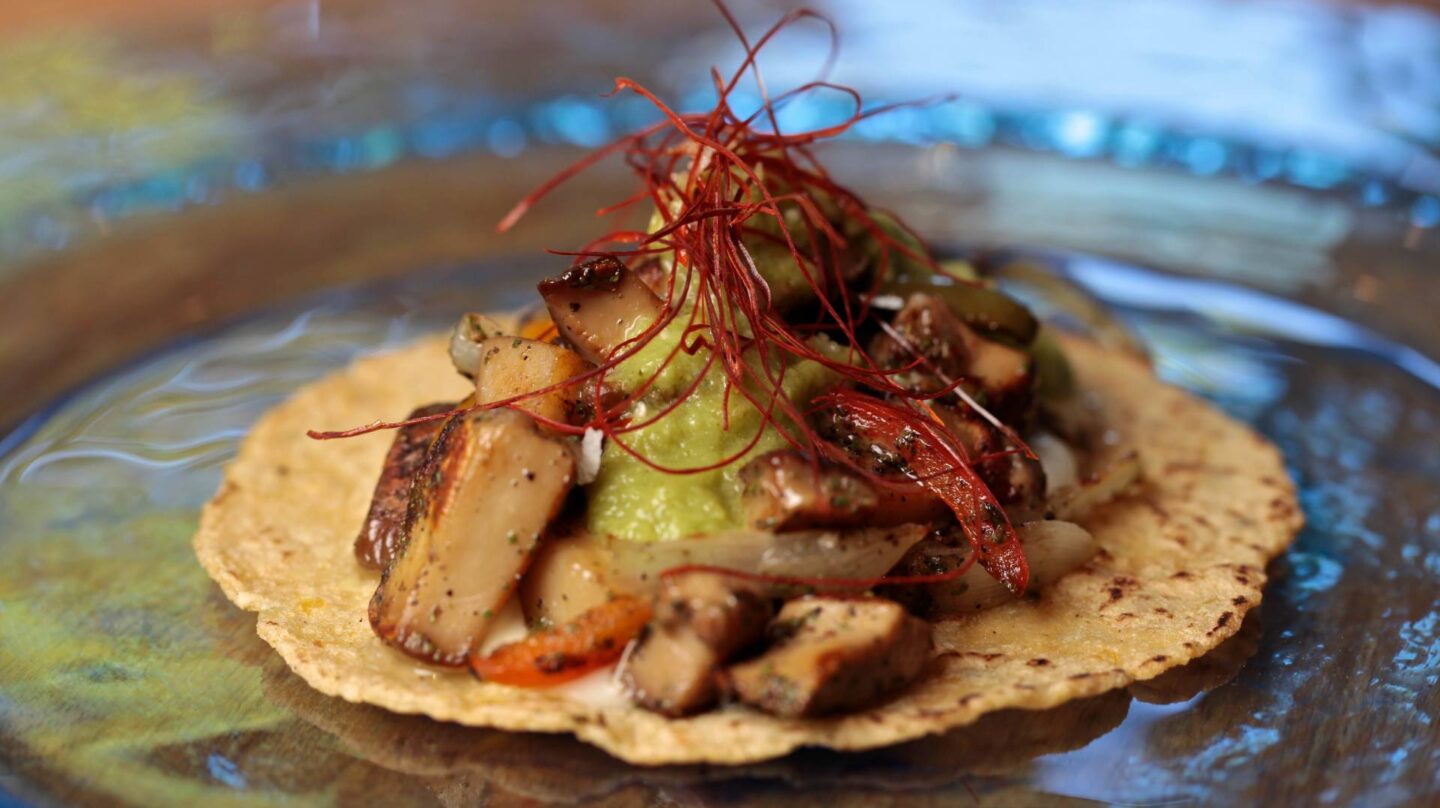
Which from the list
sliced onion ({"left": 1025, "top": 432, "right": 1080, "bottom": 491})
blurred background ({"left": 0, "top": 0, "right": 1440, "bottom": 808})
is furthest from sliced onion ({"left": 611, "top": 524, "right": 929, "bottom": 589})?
sliced onion ({"left": 1025, "top": 432, "right": 1080, "bottom": 491})

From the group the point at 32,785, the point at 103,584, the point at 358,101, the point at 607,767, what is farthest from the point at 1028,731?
the point at 358,101

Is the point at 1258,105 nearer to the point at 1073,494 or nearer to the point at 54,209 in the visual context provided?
the point at 1073,494

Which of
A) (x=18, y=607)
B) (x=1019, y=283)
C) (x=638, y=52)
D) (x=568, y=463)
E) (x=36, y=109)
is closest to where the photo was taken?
(x=568, y=463)

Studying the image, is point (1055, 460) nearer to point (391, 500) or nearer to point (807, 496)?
point (807, 496)

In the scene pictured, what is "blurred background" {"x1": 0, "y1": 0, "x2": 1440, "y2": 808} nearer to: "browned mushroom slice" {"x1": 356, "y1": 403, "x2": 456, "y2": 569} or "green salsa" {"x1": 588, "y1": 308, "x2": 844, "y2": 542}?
"browned mushroom slice" {"x1": 356, "y1": 403, "x2": 456, "y2": 569}

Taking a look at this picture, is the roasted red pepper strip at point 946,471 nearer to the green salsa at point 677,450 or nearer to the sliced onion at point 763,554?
the green salsa at point 677,450

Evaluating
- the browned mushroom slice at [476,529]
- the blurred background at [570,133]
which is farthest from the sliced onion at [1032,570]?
the blurred background at [570,133]
